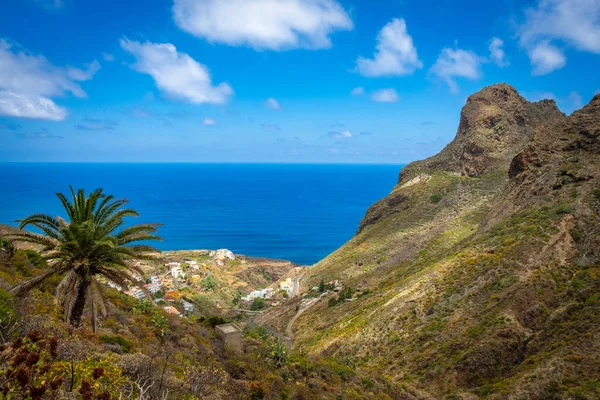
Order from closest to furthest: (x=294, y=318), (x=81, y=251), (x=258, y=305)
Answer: (x=81, y=251) < (x=294, y=318) < (x=258, y=305)

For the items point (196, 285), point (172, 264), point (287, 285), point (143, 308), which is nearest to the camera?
point (143, 308)

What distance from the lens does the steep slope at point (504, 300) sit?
63.8 feet

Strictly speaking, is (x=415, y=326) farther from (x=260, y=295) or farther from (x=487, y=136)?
(x=487, y=136)

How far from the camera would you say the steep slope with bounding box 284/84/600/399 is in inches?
766

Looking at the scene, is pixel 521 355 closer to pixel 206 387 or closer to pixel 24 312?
pixel 206 387

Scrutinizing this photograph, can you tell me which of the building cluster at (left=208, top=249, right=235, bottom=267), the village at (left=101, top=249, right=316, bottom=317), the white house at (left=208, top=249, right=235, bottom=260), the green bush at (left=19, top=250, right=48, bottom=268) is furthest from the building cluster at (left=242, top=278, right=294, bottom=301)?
the green bush at (left=19, top=250, right=48, bottom=268)

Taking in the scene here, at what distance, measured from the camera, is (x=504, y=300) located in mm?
23781

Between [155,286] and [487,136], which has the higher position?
[487,136]

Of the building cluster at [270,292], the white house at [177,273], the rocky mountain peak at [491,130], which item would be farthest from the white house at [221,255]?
the rocky mountain peak at [491,130]

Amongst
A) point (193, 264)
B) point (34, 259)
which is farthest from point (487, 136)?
point (34, 259)

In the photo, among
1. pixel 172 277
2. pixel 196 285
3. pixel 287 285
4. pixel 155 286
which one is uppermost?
pixel 287 285

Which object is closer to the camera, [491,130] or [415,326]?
[415,326]

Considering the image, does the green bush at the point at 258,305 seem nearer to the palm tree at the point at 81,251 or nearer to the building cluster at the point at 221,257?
the building cluster at the point at 221,257

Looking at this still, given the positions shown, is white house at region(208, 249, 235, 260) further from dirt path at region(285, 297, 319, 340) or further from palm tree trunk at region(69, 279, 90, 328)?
palm tree trunk at region(69, 279, 90, 328)
